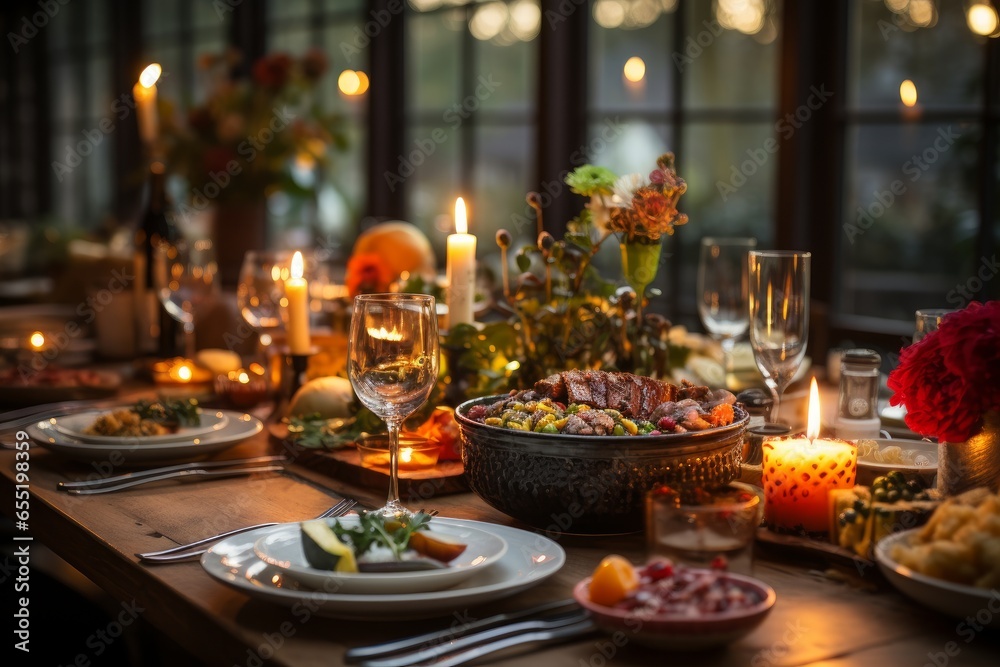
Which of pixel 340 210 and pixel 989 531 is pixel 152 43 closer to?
pixel 340 210

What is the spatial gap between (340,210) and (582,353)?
334 centimetres

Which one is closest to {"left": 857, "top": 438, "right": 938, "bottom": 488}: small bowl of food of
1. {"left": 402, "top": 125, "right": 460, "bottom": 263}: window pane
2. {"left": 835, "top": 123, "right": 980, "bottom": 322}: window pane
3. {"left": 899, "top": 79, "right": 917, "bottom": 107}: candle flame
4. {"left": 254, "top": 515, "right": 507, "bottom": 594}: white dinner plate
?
{"left": 254, "top": 515, "right": 507, "bottom": 594}: white dinner plate

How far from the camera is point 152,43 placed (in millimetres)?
6133

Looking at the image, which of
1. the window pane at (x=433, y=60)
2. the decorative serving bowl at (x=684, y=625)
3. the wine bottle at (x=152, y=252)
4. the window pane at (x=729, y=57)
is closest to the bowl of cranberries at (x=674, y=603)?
the decorative serving bowl at (x=684, y=625)

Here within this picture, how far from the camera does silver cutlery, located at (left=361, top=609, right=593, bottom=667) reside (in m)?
0.84

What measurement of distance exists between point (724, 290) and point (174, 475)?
0.92m

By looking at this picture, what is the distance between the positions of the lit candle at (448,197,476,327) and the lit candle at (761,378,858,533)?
0.57 m

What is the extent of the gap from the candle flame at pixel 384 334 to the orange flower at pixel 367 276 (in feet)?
2.64

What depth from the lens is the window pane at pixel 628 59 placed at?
11.0 feet

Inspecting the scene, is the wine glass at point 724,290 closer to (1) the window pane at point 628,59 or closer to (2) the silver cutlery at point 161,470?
(2) the silver cutlery at point 161,470

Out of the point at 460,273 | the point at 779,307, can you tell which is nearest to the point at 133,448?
the point at 460,273

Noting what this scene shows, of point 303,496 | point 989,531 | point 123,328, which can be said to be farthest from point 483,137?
point 989,531

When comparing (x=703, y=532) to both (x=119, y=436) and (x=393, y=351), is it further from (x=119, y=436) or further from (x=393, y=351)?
(x=119, y=436)

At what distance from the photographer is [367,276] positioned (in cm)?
195
